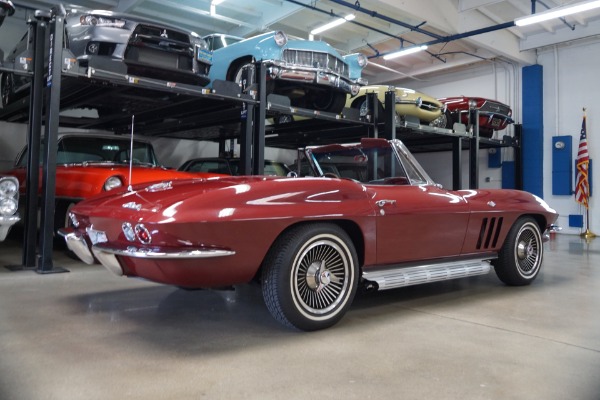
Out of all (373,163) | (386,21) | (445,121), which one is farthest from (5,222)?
(386,21)

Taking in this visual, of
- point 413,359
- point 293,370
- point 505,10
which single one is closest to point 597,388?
point 413,359

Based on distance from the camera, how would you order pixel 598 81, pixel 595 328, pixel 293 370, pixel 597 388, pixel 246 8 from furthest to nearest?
pixel 598 81
pixel 246 8
pixel 595 328
pixel 293 370
pixel 597 388

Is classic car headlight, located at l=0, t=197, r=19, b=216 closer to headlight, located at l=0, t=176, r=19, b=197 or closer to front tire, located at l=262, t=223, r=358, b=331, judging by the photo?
headlight, located at l=0, t=176, r=19, b=197

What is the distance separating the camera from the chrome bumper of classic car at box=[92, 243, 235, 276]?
2299mm

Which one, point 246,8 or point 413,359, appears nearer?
point 413,359

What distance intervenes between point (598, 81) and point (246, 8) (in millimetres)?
8523

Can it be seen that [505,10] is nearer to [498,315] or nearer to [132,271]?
[498,315]

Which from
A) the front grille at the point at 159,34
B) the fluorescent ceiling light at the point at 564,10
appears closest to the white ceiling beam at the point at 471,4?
the fluorescent ceiling light at the point at 564,10

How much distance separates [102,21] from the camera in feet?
15.9

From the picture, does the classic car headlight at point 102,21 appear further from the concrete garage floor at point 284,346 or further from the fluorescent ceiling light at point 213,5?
the fluorescent ceiling light at point 213,5

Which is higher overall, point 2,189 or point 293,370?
point 2,189

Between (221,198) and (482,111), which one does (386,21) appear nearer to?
(482,111)

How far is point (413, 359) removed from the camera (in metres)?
2.34

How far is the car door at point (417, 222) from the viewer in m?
3.07
